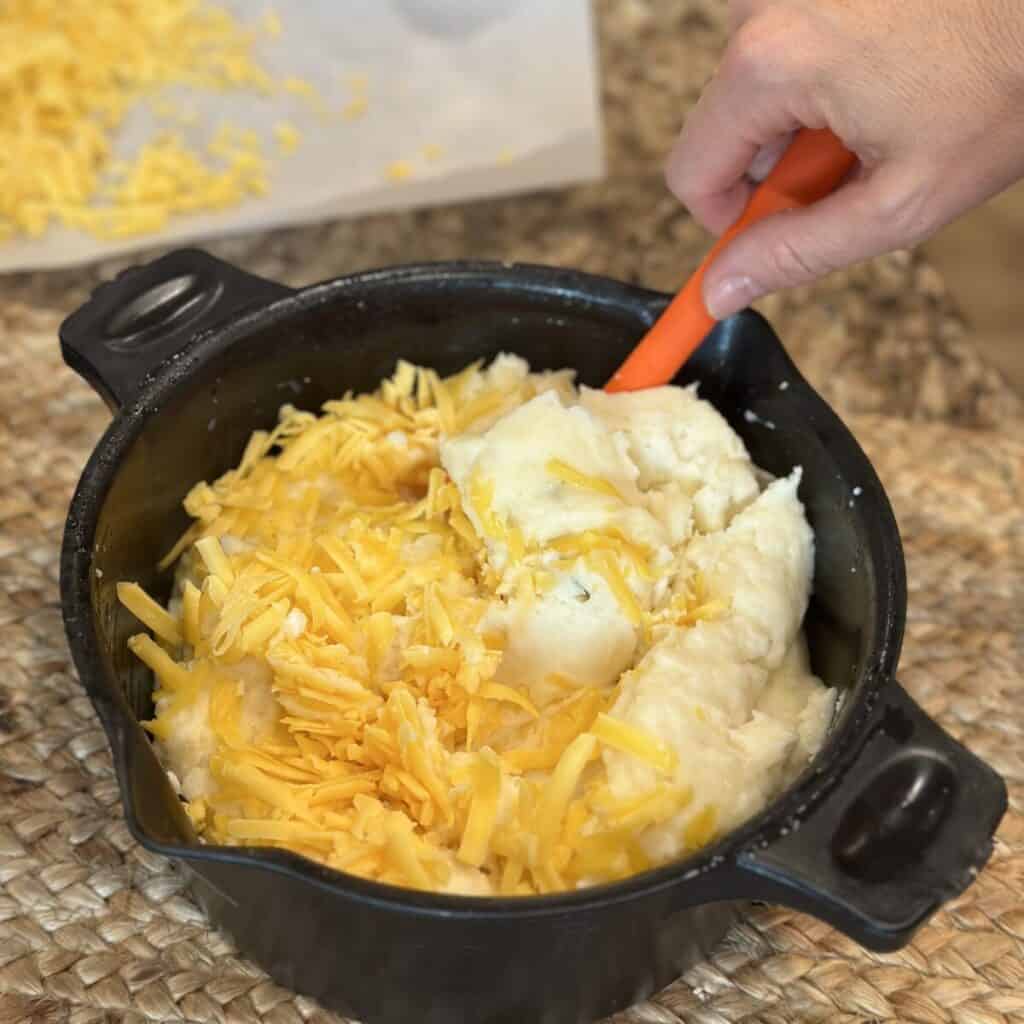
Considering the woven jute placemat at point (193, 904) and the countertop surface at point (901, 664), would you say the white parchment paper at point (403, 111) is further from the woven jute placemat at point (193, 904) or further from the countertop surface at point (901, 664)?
the woven jute placemat at point (193, 904)

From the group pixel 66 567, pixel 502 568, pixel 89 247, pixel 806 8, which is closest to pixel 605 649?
pixel 502 568

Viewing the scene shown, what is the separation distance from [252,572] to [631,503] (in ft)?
0.91

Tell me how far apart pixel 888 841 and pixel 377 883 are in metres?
0.28

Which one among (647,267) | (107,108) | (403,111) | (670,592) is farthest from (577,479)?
(107,108)

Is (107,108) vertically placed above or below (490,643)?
below

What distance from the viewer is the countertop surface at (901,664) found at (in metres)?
0.93

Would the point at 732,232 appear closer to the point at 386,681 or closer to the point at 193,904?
the point at 386,681

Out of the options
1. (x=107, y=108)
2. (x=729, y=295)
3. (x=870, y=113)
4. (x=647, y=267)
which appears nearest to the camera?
(x=870, y=113)

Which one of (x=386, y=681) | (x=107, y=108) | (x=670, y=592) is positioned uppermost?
(x=670, y=592)

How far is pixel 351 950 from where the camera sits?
790 mm

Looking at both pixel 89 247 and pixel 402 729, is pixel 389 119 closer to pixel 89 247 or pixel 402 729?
pixel 89 247

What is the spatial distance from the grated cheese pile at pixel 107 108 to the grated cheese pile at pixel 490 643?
Result: 2.52 feet

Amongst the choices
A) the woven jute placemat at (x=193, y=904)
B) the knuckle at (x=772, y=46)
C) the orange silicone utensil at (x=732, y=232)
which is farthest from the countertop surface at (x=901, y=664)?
the knuckle at (x=772, y=46)

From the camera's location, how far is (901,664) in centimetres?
117
